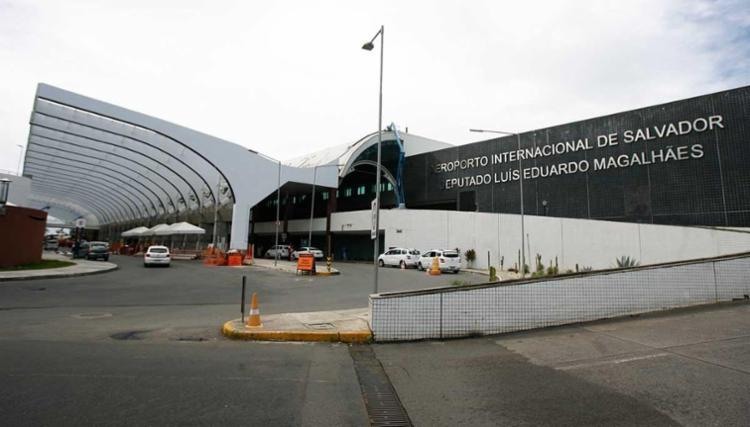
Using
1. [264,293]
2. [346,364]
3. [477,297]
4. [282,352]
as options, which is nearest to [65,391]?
[282,352]

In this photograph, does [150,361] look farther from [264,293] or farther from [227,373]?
[264,293]

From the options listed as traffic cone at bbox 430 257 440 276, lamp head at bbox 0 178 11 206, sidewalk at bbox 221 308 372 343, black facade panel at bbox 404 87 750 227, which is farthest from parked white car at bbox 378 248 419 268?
lamp head at bbox 0 178 11 206

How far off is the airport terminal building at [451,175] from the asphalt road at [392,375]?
1864 centimetres

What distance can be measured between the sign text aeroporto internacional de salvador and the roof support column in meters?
21.5

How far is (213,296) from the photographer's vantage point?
14906 millimetres

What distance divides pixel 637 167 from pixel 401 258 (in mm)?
18712

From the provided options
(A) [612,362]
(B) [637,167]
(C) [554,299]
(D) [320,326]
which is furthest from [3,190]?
(B) [637,167]

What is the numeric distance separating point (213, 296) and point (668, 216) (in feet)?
92.8

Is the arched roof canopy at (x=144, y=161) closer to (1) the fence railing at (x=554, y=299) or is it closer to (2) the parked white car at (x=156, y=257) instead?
(2) the parked white car at (x=156, y=257)

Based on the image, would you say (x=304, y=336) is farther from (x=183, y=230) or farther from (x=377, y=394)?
(x=183, y=230)

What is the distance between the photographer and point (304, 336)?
815 centimetres

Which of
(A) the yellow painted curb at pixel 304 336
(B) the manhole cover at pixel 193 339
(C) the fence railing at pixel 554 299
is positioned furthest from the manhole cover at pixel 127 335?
(C) the fence railing at pixel 554 299

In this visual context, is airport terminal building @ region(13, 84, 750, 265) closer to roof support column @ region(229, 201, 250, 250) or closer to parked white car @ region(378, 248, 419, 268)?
roof support column @ region(229, 201, 250, 250)

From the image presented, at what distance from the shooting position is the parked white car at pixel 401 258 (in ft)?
108
